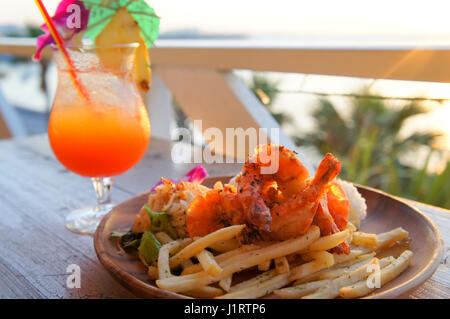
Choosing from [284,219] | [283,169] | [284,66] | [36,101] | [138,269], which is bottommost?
[36,101]

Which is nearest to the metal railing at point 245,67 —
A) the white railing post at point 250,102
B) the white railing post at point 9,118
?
the white railing post at point 250,102

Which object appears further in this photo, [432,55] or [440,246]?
[432,55]

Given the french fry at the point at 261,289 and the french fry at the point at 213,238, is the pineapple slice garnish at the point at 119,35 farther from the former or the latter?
the french fry at the point at 261,289

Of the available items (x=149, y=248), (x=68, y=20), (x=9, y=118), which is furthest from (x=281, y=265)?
(x=9, y=118)

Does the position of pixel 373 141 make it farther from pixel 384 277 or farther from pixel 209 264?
pixel 209 264

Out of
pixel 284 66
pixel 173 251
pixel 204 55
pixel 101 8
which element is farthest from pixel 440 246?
pixel 204 55
